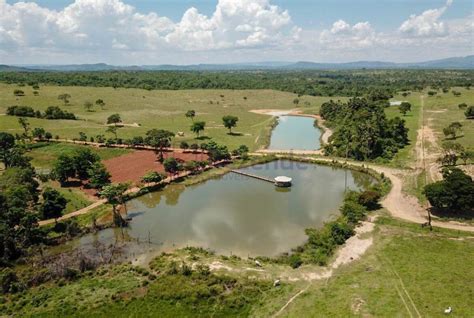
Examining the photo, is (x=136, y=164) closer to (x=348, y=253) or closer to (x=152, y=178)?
(x=152, y=178)

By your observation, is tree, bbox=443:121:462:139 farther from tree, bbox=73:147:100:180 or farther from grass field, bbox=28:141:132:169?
tree, bbox=73:147:100:180

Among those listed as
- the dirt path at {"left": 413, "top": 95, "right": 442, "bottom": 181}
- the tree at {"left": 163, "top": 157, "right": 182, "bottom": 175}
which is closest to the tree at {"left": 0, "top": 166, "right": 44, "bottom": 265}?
the tree at {"left": 163, "top": 157, "right": 182, "bottom": 175}

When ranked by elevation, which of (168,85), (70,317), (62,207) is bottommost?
(70,317)

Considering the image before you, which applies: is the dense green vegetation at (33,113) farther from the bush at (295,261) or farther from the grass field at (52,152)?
the bush at (295,261)

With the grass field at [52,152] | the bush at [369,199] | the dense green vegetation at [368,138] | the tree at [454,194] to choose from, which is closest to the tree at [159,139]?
the grass field at [52,152]

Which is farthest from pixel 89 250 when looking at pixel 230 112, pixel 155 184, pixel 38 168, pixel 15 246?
pixel 230 112

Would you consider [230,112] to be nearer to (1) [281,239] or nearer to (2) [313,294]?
(1) [281,239]
